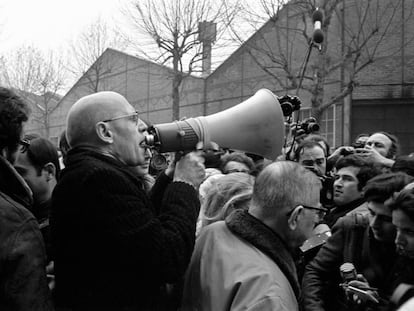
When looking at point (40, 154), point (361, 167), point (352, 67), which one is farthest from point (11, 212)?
point (352, 67)

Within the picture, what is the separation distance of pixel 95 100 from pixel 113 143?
0.20 meters

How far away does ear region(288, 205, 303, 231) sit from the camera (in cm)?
192

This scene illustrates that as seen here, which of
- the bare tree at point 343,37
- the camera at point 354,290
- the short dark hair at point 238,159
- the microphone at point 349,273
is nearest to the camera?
the camera at point 354,290

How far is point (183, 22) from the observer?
19.0 m

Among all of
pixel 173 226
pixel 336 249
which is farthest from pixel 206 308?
pixel 336 249

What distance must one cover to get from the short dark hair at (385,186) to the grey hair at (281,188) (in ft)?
3.02

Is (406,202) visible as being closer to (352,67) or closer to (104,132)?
(104,132)

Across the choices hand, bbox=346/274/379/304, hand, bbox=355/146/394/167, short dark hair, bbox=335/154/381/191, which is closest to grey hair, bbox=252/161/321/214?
hand, bbox=346/274/379/304

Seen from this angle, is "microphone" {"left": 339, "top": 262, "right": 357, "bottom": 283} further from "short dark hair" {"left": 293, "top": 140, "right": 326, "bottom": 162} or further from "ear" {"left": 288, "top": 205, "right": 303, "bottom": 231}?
"short dark hair" {"left": 293, "top": 140, "right": 326, "bottom": 162}

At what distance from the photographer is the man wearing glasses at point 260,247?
1.71 metres


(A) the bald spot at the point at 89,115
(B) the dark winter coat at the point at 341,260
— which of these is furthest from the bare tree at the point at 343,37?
(A) the bald spot at the point at 89,115

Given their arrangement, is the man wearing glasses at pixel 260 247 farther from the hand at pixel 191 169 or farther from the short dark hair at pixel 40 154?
the short dark hair at pixel 40 154

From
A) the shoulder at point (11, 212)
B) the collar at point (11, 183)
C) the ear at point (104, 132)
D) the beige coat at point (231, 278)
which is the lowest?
the beige coat at point (231, 278)

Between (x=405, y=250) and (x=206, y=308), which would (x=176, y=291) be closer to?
(x=206, y=308)
